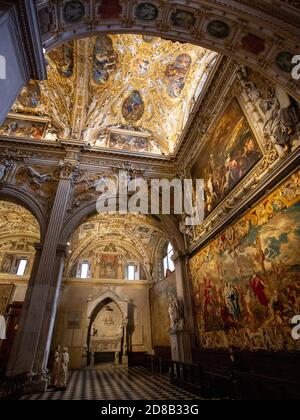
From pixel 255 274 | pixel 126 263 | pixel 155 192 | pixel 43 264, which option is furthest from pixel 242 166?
pixel 126 263

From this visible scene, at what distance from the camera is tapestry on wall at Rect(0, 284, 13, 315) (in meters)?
16.3

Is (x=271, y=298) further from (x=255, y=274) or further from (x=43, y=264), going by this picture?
(x=43, y=264)

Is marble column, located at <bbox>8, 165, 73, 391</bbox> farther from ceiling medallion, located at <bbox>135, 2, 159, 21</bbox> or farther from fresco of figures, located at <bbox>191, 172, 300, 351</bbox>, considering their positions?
ceiling medallion, located at <bbox>135, 2, 159, 21</bbox>

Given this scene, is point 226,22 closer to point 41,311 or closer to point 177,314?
point 41,311

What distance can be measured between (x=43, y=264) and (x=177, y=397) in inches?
244

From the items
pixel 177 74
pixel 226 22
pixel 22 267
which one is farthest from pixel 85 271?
pixel 226 22

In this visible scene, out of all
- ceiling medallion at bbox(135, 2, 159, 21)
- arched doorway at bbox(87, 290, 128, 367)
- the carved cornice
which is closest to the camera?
the carved cornice

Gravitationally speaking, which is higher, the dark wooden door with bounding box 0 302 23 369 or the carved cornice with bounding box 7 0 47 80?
the carved cornice with bounding box 7 0 47 80

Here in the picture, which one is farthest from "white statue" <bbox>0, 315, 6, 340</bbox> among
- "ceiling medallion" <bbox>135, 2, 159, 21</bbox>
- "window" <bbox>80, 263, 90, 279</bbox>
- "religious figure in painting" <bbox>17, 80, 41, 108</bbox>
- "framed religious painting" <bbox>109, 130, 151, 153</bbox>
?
"ceiling medallion" <bbox>135, 2, 159, 21</bbox>

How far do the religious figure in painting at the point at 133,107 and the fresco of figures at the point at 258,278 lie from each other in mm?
8997

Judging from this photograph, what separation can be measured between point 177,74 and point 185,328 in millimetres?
12101

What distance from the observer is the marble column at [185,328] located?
9352mm

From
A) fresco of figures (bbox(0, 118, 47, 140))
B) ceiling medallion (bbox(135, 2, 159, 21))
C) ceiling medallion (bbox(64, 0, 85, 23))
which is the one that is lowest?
ceiling medallion (bbox(64, 0, 85, 23))

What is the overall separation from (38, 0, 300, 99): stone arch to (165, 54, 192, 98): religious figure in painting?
20.0ft
